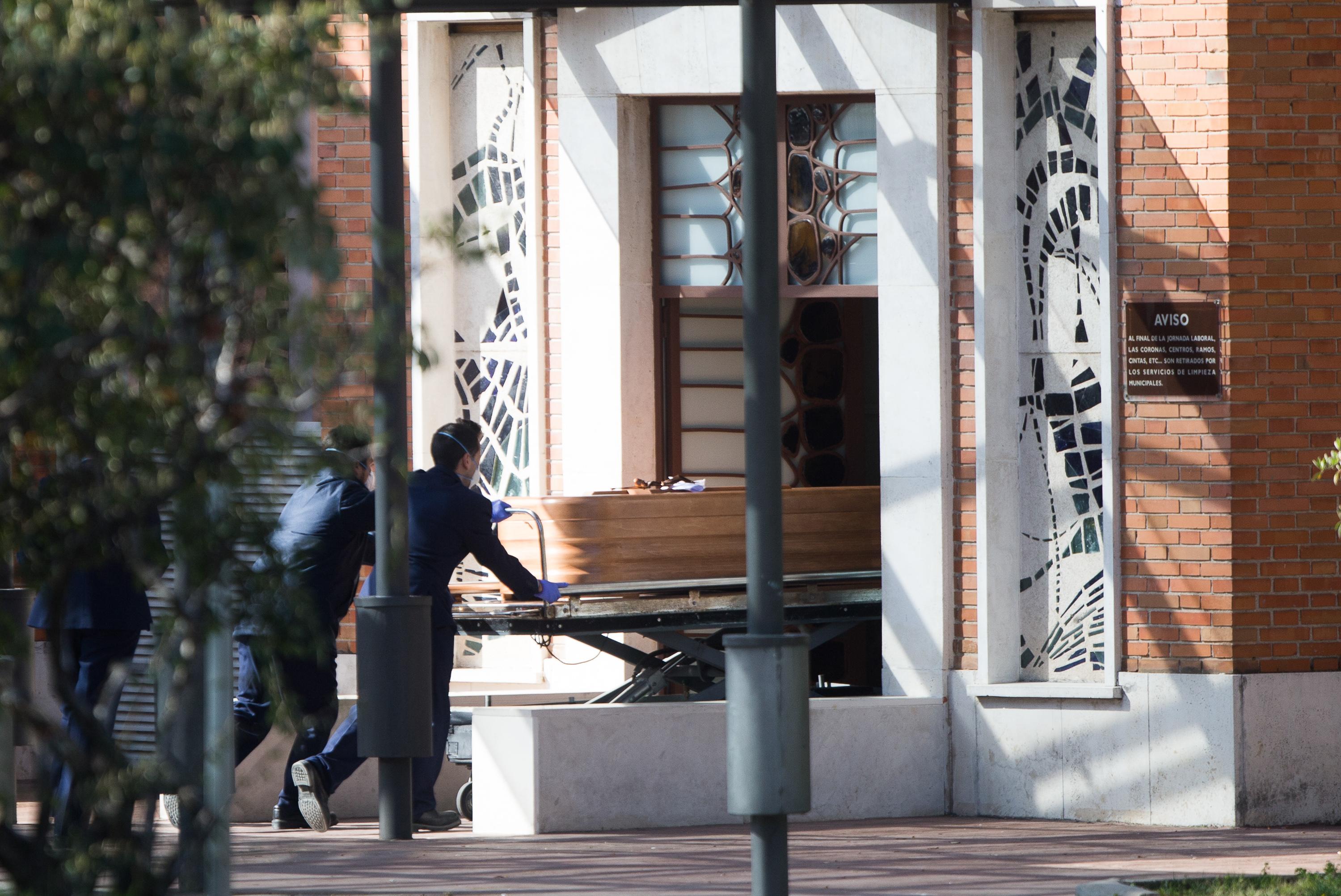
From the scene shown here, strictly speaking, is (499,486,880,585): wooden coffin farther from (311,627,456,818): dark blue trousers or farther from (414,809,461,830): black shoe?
(414,809,461,830): black shoe

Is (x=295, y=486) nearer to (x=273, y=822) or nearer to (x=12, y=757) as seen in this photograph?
(x=12, y=757)

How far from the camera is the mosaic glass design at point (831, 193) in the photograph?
37.3ft

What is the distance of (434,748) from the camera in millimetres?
9781

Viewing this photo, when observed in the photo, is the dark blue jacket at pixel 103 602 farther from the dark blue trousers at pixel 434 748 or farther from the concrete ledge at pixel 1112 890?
the concrete ledge at pixel 1112 890

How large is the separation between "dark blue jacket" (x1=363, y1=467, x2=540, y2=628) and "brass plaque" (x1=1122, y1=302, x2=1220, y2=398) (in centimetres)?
340

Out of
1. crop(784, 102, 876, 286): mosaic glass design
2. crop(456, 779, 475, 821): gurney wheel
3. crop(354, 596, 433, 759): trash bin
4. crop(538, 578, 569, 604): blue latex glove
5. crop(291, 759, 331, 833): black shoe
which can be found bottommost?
crop(456, 779, 475, 821): gurney wheel

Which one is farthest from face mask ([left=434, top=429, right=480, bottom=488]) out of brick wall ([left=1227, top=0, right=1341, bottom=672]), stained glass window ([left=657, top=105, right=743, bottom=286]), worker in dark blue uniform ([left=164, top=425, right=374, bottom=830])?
brick wall ([left=1227, top=0, right=1341, bottom=672])

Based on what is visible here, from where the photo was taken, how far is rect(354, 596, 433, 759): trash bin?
908cm

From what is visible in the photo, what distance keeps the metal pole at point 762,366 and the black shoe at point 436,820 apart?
3.99 meters

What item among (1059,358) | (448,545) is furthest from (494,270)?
(1059,358)

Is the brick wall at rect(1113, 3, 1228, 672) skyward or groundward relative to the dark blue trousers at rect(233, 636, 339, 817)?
skyward

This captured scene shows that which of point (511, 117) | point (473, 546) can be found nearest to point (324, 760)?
point (473, 546)

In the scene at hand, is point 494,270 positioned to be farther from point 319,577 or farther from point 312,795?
point 312,795

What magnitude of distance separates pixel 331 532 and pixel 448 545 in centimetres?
61
